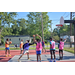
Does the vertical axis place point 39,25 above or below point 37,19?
below

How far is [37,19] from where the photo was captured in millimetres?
30969

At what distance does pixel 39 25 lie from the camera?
31391 millimetres

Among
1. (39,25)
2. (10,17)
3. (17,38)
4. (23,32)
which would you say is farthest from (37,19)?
(23,32)
